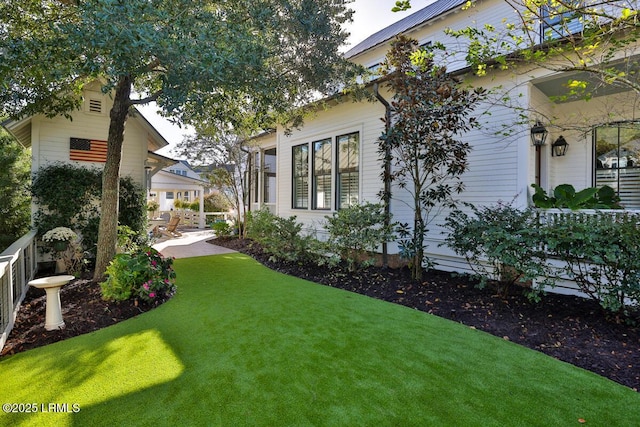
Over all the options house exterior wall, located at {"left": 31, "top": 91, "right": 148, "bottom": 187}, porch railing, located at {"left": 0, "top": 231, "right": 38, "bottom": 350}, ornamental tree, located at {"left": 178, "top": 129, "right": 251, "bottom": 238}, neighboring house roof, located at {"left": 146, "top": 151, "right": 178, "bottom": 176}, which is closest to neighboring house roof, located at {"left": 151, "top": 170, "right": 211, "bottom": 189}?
ornamental tree, located at {"left": 178, "top": 129, "right": 251, "bottom": 238}

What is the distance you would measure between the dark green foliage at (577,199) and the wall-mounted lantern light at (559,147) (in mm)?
1392

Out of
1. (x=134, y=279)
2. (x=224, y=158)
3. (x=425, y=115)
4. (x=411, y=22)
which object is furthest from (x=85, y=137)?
(x=411, y=22)

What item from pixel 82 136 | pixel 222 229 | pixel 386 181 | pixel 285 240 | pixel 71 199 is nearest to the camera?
pixel 386 181

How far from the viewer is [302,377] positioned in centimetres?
286

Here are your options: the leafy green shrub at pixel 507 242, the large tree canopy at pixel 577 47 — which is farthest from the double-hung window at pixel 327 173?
the large tree canopy at pixel 577 47

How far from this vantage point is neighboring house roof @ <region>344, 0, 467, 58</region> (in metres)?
9.42

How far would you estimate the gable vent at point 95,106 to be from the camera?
26.9 ft

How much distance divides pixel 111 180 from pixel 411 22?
10.6 metres

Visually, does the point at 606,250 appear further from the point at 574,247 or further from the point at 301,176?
the point at 301,176

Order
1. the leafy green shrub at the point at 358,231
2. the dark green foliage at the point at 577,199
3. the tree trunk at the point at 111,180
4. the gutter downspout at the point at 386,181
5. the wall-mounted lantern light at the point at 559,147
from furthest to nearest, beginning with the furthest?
1. the gutter downspout at the point at 386,181
2. the leafy green shrub at the point at 358,231
3. the wall-mounted lantern light at the point at 559,147
4. the tree trunk at the point at 111,180
5. the dark green foliage at the point at 577,199

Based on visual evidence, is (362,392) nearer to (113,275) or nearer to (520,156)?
(113,275)

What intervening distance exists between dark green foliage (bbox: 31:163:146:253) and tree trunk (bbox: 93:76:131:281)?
2.30 m

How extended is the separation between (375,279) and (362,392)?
3.80 m

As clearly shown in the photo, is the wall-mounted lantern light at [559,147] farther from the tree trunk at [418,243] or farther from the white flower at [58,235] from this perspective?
the white flower at [58,235]
